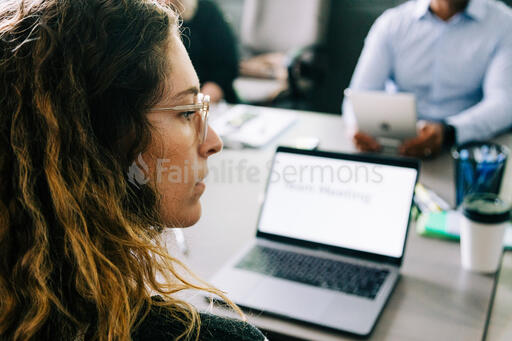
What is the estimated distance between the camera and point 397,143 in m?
1.68

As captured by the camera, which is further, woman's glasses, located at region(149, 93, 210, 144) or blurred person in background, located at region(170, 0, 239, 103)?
blurred person in background, located at region(170, 0, 239, 103)

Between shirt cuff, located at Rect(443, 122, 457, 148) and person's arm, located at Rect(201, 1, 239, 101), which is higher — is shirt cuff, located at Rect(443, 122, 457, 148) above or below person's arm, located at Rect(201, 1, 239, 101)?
Result: above

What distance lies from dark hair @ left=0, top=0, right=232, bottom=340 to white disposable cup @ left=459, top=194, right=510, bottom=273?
2.20ft

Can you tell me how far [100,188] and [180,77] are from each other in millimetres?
214

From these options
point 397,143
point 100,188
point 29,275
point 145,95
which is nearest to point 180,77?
point 145,95

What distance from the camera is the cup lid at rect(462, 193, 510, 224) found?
0.99 m

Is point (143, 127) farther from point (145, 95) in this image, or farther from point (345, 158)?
point (345, 158)

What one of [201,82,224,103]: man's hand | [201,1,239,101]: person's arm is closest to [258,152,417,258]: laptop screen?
[201,82,224,103]: man's hand

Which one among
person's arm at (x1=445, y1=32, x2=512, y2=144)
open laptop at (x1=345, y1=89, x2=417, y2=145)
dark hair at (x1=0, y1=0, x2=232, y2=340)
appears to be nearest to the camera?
dark hair at (x1=0, y1=0, x2=232, y2=340)

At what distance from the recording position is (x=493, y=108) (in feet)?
5.96

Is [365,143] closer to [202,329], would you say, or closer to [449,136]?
[449,136]

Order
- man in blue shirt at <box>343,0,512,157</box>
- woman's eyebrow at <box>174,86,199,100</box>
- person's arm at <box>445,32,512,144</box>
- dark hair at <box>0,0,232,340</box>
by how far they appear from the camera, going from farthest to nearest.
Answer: man in blue shirt at <box>343,0,512,157</box> → person's arm at <box>445,32,512,144</box> → woman's eyebrow at <box>174,86,199,100</box> → dark hair at <box>0,0,232,340</box>

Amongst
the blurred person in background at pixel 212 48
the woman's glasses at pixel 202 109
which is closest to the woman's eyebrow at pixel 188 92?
the woman's glasses at pixel 202 109

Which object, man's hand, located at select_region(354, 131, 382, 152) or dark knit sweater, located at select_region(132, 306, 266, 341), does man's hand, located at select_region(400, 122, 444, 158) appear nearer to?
man's hand, located at select_region(354, 131, 382, 152)
